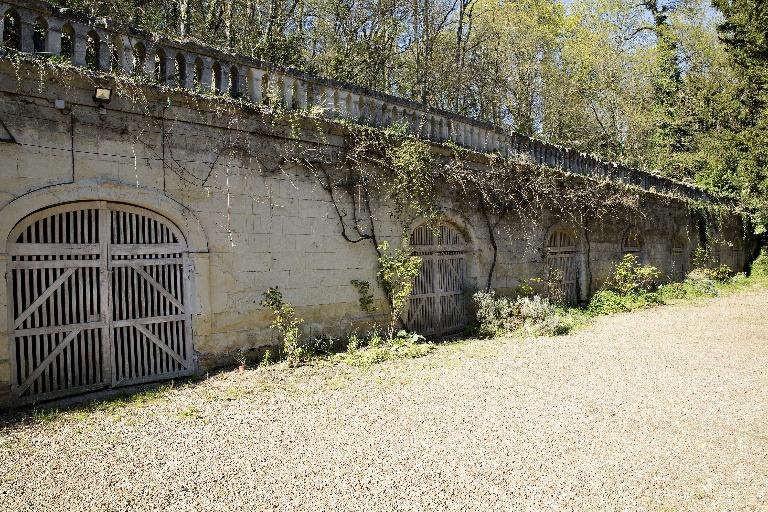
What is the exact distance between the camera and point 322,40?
13.1 meters

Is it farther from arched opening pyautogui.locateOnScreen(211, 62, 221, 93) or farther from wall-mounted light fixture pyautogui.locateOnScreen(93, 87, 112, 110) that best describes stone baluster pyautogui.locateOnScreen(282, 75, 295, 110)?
wall-mounted light fixture pyautogui.locateOnScreen(93, 87, 112, 110)

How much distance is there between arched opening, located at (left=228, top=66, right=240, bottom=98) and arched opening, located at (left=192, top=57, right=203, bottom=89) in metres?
0.39

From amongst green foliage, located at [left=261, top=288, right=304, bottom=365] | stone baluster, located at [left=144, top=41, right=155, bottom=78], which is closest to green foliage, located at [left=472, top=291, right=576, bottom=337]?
green foliage, located at [left=261, top=288, right=304, bottom=365]

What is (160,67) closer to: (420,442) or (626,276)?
(420,442)

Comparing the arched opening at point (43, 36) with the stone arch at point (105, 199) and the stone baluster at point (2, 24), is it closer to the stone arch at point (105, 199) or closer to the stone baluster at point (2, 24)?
the stone baluster at point (2, 24)

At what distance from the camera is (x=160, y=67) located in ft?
18.2

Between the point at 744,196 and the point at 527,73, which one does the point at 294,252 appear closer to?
the point at 527,73

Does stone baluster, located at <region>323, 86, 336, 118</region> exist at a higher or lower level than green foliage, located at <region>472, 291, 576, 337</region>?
higher

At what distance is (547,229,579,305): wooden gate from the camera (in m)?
10.5

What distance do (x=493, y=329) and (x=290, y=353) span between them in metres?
3.84

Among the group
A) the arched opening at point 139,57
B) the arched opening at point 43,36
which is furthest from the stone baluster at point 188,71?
the arched opening at point 43,36

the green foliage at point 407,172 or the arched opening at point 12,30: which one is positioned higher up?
the arched opening at point 12,30

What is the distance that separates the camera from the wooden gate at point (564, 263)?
34.5 ft

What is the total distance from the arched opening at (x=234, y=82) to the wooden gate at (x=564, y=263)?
7270 millimetres
